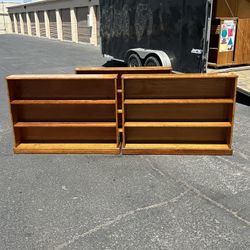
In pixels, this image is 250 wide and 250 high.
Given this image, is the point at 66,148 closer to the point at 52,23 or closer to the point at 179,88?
the point at 179,88

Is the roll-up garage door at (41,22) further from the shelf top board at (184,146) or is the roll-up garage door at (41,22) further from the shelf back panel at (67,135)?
the shelf top board at (184,146)

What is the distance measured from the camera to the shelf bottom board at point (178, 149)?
4.79 metres

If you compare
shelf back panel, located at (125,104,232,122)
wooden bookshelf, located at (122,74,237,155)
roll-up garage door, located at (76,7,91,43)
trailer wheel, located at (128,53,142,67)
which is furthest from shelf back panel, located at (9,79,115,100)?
roll-up garage door, located at (76,7,91,43)

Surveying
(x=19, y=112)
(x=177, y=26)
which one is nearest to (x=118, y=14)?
(x=177, y=26)

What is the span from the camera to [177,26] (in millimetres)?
7594

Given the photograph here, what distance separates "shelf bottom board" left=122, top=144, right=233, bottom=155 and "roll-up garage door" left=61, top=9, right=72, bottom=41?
27306 mm

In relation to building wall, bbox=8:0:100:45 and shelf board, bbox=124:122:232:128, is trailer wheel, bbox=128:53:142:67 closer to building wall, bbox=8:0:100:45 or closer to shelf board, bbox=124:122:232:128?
shelf board, bbox=124:122:232:128

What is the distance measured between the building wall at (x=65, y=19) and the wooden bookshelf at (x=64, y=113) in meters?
20.0

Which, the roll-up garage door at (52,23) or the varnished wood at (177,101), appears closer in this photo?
the varnished wood at (177,101)

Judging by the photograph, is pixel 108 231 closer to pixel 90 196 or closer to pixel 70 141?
pixel 90 196

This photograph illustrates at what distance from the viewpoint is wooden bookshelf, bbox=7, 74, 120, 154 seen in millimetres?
4684

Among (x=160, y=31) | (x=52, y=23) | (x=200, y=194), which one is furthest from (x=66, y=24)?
(x=200, y=194)

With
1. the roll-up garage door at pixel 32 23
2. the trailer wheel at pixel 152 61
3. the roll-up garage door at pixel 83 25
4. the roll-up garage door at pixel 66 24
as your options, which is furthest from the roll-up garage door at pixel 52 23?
the trailer wheel at pixel 152 61

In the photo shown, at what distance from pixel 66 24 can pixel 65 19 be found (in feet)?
1.65
